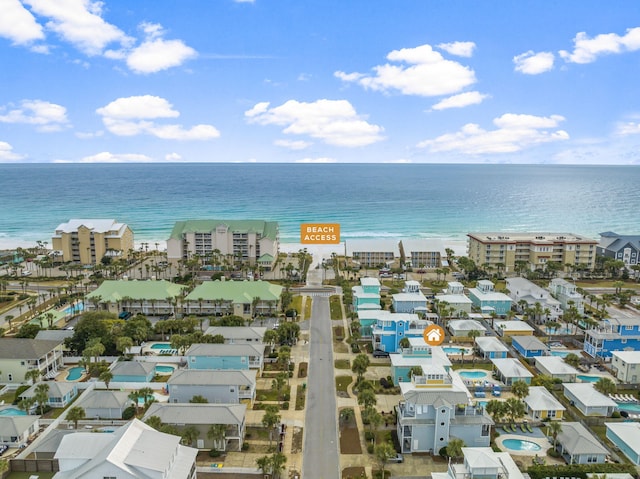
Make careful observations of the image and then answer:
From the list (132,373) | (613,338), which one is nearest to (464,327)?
(613,338)

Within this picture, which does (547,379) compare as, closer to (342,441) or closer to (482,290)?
(342,441)

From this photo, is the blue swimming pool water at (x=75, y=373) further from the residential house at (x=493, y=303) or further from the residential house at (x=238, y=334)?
the residential house at (x=493, y=303)

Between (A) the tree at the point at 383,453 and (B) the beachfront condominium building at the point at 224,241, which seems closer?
(A) the tree at the point at 383,453

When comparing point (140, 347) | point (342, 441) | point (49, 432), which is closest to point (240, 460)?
point (342, 441)

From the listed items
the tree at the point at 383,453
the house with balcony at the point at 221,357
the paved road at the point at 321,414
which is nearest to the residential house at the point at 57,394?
the house with balcony at the point at 221,357

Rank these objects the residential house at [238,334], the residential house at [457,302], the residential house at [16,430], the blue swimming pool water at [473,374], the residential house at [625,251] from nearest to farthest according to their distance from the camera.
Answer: the residential house at [16,430] < the blue swimming pool water at [473,374] < the residential house at [238,334] < the residential house at [457,302] < the residential house at [625,251]

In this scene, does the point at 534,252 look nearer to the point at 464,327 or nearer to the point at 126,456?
the point at 464,327
